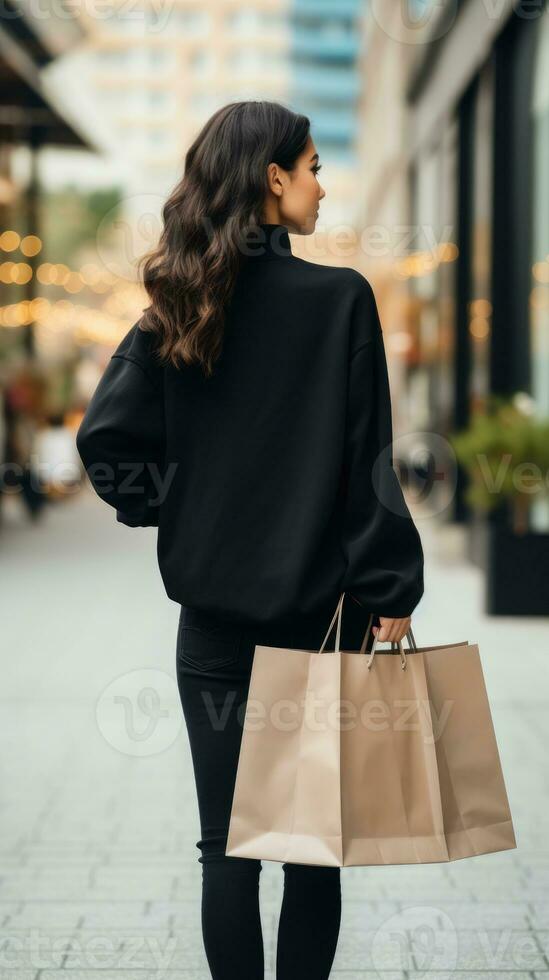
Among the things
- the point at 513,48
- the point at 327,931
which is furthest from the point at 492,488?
the point at 327,931

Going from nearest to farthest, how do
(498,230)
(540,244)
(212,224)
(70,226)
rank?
(212,224) → (540,244) → (498,230) → (70,226)

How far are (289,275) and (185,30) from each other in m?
107

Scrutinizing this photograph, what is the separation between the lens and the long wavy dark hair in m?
2.12

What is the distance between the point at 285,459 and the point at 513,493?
6.89 metres

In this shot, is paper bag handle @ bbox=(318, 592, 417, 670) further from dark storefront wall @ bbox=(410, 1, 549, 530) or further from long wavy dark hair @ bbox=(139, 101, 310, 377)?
dark storefront wall @ bbox=(410, 1, 549, 530)

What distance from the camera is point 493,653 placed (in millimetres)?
7250

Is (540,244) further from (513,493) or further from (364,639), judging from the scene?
(364,639)

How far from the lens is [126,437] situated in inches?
88.4

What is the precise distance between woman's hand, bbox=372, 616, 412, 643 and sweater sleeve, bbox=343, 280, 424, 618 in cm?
2

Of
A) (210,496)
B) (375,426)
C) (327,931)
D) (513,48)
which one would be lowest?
(327,931)

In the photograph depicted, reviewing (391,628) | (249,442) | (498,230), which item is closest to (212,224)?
(249,442)

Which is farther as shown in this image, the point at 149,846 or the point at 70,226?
the point at 70,226

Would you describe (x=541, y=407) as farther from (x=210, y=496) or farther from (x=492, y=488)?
(x=210, y=496)

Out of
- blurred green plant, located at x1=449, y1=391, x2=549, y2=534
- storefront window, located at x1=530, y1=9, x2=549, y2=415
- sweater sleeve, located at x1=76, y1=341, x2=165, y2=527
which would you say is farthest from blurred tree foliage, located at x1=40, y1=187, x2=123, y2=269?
sweater sleeve, located at x1=76, y1=341, x2=165, y2=527
